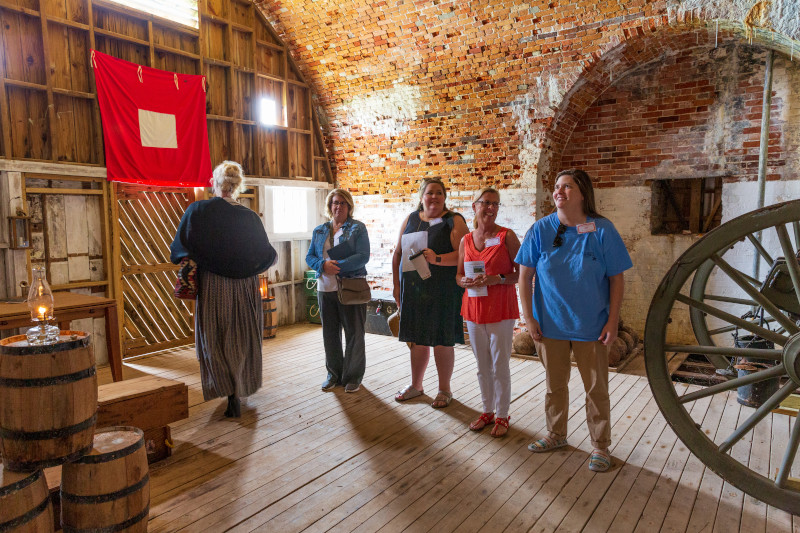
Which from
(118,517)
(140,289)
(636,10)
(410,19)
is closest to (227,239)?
(118,517)

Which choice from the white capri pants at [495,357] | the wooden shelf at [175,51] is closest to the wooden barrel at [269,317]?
the wooden shelf at [175,51]

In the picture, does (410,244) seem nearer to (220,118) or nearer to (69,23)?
(220,118)

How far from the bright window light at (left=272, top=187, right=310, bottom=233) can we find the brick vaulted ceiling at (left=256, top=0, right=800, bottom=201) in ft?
2.63

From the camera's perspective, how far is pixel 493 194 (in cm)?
329

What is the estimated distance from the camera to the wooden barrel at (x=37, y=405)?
1.96 metres

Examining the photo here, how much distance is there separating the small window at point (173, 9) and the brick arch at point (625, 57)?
4.16 meters

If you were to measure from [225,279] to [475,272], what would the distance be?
1704 mm

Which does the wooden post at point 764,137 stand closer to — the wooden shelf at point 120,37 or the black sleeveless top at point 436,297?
the black sleeveless top at point 436,297

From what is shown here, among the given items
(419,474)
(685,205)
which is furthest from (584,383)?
(685,205)

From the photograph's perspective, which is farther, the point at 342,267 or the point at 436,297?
the point at 342,267

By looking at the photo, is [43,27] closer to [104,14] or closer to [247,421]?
[104,14]

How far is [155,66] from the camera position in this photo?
18.1ft

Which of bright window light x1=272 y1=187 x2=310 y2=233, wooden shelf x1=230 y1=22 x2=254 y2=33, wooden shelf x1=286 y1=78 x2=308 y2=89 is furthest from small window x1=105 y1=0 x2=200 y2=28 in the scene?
bright window light x1=272 y1=187 x2=310 y2=233

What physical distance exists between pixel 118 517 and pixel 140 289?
3981 millimetres
